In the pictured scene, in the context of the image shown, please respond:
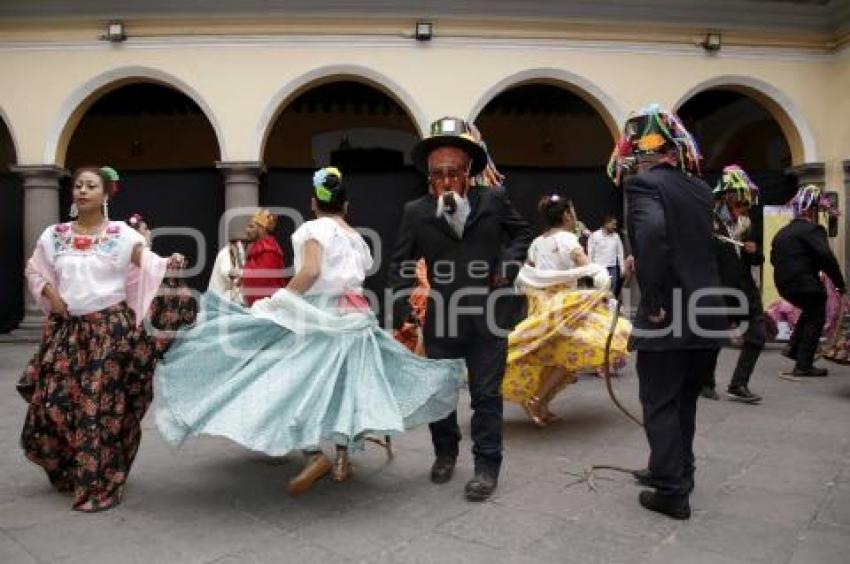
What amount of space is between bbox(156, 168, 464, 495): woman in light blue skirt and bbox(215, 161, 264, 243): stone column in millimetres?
6252

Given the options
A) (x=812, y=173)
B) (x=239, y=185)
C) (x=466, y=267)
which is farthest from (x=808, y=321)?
(x=239, y=185)

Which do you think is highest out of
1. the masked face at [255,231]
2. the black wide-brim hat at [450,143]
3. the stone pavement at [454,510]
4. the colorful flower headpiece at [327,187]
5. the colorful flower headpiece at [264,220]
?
the black wide-brim hat at [450,143]

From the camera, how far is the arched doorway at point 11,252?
10391mm

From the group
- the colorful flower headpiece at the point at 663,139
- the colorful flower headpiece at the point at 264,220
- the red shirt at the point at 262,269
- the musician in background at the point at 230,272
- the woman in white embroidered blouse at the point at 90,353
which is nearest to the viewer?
the colorful flower headpiece at the point at 663,139

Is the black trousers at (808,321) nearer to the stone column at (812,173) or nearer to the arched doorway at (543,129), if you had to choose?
the stone column at (812,173)

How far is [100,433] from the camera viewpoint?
3482 mm

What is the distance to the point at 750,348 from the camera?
5801 mm

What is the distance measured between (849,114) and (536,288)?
292 inches

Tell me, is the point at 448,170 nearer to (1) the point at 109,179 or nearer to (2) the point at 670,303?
(2) the point at 670,303

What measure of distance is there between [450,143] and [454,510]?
1.80 meters

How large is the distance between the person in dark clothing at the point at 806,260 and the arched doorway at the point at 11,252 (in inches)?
388

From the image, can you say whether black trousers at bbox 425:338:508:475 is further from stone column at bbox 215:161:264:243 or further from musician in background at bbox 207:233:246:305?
stone column at bbox 215:161:264:243

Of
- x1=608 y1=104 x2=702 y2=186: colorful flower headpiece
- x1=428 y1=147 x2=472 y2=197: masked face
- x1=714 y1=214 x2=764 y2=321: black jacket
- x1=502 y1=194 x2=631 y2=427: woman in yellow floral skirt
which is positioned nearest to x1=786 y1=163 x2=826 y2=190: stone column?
x1=714 y1=214 x2=764 y2=321: black jacket

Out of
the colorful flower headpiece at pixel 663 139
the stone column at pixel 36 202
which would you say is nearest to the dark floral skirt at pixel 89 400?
the colorful flower headpiece at pixel 663 139
